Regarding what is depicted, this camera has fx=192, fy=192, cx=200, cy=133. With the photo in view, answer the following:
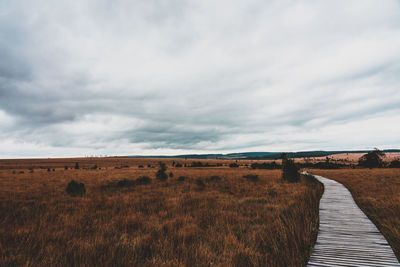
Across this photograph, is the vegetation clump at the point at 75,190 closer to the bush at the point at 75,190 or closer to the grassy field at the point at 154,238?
the bush at the point at 75,190

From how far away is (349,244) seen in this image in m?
4.21

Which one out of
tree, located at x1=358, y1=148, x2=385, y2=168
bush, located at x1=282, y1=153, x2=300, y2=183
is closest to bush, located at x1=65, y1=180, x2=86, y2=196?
bush, located at x1=282, y1=153, x2=300, y2=183

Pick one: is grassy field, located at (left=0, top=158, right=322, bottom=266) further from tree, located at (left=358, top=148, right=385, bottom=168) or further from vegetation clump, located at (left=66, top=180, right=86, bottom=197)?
tree, located at (left=358, top=148, right=385, bottom=168)

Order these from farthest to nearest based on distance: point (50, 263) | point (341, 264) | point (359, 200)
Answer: point (359, 200) → point (50, 263) → point (341, 264)

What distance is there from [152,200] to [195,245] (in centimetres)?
623

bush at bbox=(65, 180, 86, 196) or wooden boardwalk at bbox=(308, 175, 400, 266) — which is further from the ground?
wooden boardwalk at bbox=(308, 175, 400, 266)

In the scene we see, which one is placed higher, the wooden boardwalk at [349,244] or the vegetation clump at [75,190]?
the wooden boardwalk at [349,244]

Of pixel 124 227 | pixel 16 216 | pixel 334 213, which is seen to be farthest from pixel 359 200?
pixel 16 216

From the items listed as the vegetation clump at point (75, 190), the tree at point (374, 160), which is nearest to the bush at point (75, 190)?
the vegetation clump at point (75, 190)

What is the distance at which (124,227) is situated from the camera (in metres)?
6.28

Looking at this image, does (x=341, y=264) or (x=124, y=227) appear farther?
(x=124, y=227)

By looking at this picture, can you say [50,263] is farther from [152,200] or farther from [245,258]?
[152,200]

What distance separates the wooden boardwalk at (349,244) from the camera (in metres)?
3.51

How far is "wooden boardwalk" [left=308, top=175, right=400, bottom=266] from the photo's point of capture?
11.5 feet
